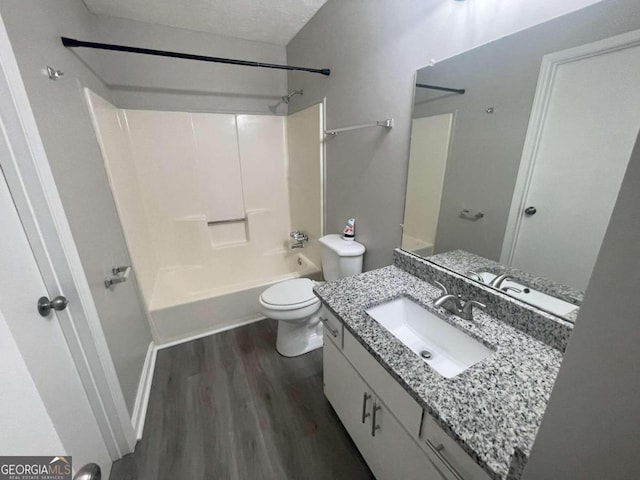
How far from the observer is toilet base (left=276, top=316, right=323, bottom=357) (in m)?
1.88

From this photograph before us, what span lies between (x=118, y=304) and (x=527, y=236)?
6.49 feet

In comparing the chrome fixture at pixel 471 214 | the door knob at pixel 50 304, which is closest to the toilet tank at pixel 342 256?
the chrome fixture at pixel 471 214

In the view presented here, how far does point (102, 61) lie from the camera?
196cm

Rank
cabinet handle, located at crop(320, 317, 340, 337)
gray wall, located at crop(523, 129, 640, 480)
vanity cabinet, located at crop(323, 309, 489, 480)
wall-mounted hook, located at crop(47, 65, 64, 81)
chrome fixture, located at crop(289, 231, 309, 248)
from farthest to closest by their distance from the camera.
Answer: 1. chrome fixture, located at crop(289, 231, 309, 248)
2. cabinet handle, located at crop(320, 317, 340, 337)
3. wall-mounted hook, located at crop(47, 65, 64, 81)
4. vanity cabinet, located at crop(323, 309, 489, 480)
5. gray wall, located at crop(523, 129, 640, 480)

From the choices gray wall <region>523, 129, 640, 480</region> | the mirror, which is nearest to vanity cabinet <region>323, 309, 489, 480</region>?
gray wall <region>523, 129, 640, 480</region>

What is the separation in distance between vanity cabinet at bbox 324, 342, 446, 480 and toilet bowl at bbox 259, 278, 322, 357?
470 mm

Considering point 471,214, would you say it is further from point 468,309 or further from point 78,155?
point 78,155

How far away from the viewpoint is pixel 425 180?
1.31m

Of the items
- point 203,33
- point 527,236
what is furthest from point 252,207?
point 527,236

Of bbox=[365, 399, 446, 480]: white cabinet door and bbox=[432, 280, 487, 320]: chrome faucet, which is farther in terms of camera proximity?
bbox=[432, 280, 487, 320]: chrome faucet

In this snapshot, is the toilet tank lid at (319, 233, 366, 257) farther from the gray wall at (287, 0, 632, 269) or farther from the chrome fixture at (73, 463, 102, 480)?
the chrome fixture at (73, 463, 102, 480)

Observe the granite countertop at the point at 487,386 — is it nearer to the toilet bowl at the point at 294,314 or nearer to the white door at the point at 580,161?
the white door at the point at 580,161

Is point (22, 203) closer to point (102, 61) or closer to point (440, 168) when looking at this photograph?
point (440, 168)

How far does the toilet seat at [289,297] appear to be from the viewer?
67.8 inches
